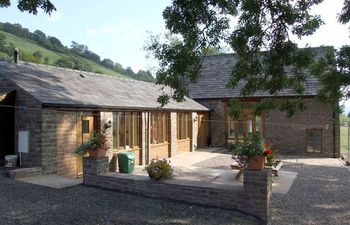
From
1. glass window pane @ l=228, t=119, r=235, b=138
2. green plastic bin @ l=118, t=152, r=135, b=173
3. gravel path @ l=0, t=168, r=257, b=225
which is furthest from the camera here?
glass window pane @ l=228, t=119, r=235, b=138

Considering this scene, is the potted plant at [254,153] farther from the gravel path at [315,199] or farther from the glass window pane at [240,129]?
the glass window pane at [240,129]

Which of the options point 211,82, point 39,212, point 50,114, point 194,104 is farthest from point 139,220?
point 211,82

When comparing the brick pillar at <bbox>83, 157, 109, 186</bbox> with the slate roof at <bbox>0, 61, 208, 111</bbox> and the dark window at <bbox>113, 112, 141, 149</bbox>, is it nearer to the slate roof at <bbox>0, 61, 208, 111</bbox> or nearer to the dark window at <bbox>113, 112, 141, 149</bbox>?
the slate roof at <bbox>0, 61, 208, 111</bbox>

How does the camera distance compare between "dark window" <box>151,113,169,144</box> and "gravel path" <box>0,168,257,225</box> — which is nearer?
"gravel path" <box>0,168,257,225</box>

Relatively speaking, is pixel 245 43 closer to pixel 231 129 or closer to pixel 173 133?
pixel 173 133

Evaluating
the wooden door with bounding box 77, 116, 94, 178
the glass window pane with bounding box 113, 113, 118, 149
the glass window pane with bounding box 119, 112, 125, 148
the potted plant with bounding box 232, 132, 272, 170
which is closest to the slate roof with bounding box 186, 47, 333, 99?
the glass window pane with bounding box 119, 112, 125, 148

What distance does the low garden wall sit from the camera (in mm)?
7301

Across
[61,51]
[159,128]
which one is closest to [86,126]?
[159,128]

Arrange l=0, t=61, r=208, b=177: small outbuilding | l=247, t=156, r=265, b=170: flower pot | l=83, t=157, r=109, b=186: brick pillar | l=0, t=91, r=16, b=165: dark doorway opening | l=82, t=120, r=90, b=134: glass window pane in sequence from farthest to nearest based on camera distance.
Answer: l=82, t=120, r=90, b=134: glass window pane, l=0, t=91, r=16, b=165: dark doorway opening, l=0, t=61, r=208, b=177: small outbuilding, l=83, t=157, r=109, b=186: brick pillar, l=247, t=156, r=265, b=170: flower pot

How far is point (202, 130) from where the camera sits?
24.5 metres

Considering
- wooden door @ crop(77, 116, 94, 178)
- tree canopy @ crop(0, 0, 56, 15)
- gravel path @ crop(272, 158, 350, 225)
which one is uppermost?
tree canopy @ crop(0, 0, 56, 15)

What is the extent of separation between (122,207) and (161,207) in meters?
0.84

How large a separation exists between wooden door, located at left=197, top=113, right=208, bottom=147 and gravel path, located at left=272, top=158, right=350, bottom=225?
30.2 ft

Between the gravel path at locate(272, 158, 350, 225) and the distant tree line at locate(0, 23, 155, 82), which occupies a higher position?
the distant tree line at locate(0, 23, 155, 82)
